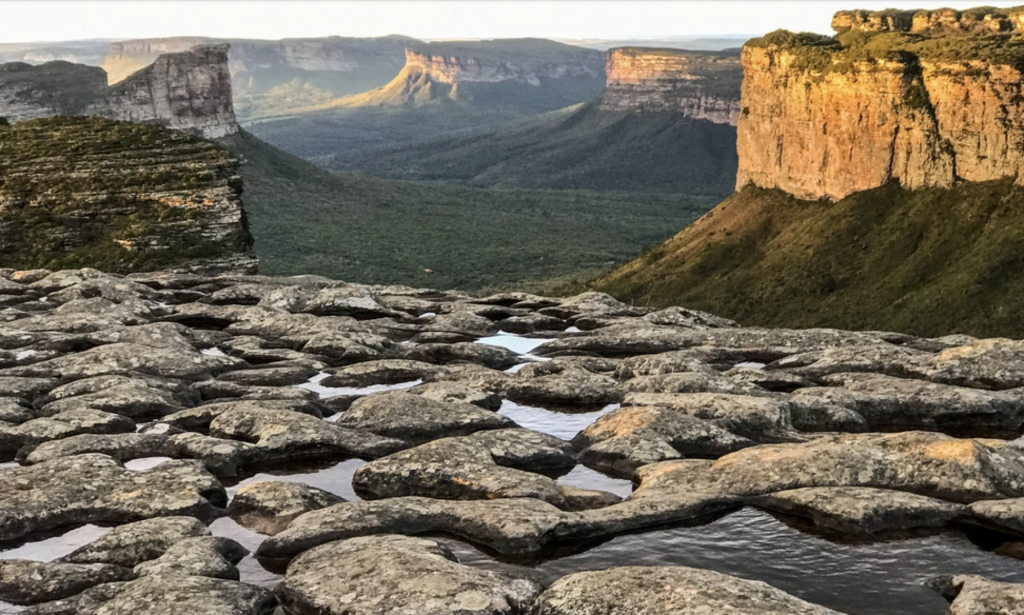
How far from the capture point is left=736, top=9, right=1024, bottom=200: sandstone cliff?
329ft

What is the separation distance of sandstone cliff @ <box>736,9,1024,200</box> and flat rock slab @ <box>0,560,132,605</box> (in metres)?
101

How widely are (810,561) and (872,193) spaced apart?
108701mm

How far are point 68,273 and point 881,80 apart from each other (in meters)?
98.9

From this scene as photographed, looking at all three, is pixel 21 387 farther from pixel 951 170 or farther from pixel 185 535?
pixel 951 170

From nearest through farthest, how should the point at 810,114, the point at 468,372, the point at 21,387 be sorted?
the point at 21,387 → the point at 468,372 → the point at 810,114

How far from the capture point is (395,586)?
9.23m

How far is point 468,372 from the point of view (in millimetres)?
17547

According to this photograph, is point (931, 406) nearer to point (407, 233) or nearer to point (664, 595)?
point (664, 595)

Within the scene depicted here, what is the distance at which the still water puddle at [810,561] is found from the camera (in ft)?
31.0

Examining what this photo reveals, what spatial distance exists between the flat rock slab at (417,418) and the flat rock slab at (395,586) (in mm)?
4224

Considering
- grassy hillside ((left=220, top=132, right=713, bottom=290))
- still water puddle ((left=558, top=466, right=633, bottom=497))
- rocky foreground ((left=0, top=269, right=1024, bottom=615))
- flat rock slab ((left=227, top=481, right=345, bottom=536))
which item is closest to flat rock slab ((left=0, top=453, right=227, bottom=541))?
rocky foreground ((left=0, top=269, right=1024, bottom=615))

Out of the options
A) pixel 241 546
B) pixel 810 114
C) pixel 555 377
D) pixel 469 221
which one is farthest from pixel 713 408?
pixel 469 221

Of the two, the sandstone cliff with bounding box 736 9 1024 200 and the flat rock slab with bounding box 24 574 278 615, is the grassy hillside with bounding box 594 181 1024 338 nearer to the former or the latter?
the sandstone cliff with bounding box 736 9 1024 200

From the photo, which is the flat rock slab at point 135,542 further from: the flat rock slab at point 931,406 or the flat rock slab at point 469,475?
the flat rock slab at point 931,406
